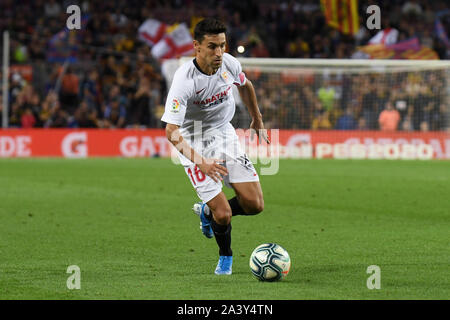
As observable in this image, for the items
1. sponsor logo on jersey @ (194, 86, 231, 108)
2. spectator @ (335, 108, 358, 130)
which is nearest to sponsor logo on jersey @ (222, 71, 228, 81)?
sponsor logo on jersey @ (194, 86, 231, 108)

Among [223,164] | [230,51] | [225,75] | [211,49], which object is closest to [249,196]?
[223,164]

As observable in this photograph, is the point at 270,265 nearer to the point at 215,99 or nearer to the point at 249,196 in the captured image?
the point at 249,196

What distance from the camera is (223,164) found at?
7586 millimetres

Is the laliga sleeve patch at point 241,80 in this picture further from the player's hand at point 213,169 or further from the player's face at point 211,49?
the player's hand at point 213,169

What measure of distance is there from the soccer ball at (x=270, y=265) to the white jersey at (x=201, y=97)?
4.11 feet

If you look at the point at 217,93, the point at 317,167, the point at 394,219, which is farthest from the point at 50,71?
the point at 217,93

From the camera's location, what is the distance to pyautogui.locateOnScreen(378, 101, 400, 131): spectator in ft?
80.1

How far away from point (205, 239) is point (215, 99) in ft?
7.83

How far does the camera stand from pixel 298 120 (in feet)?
82.1

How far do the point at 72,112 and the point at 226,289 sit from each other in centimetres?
2039

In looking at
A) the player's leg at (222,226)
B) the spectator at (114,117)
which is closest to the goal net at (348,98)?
the spectator at (114,117)

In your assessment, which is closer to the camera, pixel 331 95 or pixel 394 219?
pixel 394 219

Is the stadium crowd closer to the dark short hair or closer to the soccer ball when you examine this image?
the dark short hair

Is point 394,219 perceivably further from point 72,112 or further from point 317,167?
point 72,112
